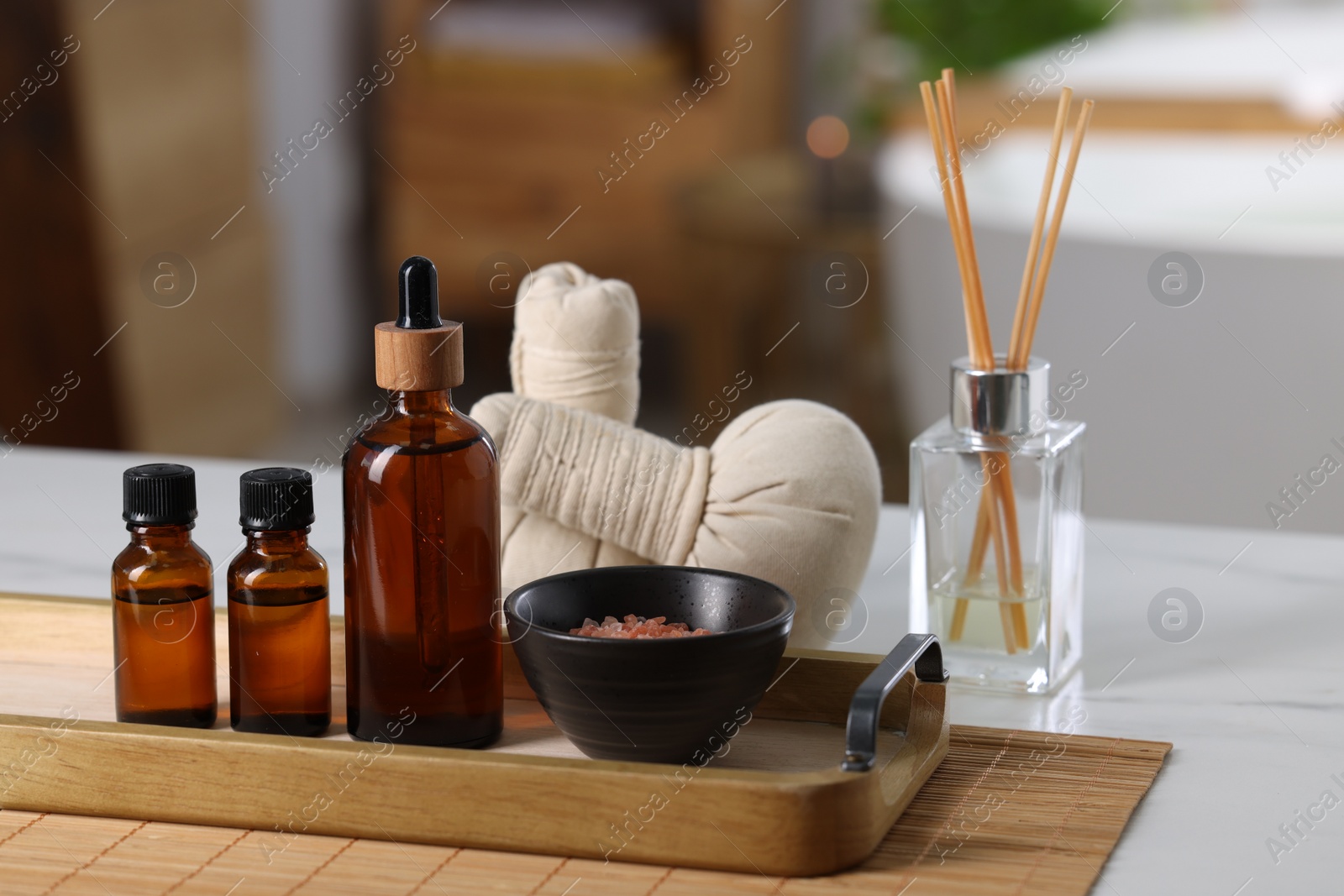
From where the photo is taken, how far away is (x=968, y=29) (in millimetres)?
3531

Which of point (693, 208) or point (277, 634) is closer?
point (277, 634)

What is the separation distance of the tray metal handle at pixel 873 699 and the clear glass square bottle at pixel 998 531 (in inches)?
5.8

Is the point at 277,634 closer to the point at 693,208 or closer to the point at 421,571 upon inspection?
the point at 421,571

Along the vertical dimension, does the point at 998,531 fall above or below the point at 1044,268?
below

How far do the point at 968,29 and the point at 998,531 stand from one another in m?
2.90

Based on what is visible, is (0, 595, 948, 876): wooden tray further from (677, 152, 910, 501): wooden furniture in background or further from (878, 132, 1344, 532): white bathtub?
(677, 152, 910, 501): wooden furniture in background

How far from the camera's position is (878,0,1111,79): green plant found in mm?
3514

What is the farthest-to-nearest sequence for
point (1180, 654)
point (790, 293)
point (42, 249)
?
point (790, 293)
point (42, 249)
point (1180, 654)

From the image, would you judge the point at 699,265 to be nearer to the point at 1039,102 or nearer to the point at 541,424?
the point at 1039,102

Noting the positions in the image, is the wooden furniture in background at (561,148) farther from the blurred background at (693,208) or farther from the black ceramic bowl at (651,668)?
the black ceramic bowl at (651,668)

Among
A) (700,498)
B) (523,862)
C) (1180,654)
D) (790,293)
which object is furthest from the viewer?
(790,293)

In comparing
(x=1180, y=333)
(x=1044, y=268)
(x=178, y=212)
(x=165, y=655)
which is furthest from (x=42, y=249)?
(x=1044, y=268)

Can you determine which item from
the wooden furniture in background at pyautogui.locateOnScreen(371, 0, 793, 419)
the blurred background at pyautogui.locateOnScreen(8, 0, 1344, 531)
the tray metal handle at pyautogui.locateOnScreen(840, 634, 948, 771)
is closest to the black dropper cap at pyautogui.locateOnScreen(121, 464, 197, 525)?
the tray metal handle at pyautogui.locateOnScreen(840, 634, 948, 771)

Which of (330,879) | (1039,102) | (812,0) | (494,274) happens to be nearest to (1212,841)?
(330,879)
